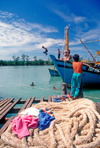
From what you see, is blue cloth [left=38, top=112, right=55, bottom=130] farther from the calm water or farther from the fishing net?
the calm water

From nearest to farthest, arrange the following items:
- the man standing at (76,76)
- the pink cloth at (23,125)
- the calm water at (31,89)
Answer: the pink cloth at (23,125) < the man standing at (76,76) < the calm water at (31,89)

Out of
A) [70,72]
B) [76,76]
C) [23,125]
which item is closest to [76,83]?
[76,76]

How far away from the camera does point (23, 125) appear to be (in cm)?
257

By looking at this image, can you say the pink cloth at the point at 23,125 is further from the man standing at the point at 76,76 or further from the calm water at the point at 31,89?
the calm water at the point at 31,89

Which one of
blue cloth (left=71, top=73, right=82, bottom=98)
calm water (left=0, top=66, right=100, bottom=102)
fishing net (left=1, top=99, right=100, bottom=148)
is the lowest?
calm water (left=0, top=66, right=100, bottom=102)

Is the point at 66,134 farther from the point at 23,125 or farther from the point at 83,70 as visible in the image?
the point at 83,70

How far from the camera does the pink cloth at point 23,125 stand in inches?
93.8

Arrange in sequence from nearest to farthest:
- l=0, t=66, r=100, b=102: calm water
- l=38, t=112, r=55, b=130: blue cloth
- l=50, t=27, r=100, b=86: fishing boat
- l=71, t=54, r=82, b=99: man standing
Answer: l=38, t=112, r=55, b=130: blue cloth
l=71, t=54, r=82, b=99: man standing
l=0, t=66, r=100, b=102: calm water
l=50, t=27, r=100, b=86: fishing boat

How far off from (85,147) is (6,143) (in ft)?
4.95

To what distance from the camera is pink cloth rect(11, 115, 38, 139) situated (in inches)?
93.8

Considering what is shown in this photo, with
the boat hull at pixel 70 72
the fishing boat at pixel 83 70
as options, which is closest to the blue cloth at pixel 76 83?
the fishing boat at pixel 83 70

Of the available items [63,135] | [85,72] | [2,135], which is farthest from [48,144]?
[85,72]

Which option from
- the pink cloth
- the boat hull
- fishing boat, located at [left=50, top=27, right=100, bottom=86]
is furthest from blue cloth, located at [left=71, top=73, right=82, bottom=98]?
the boat hull

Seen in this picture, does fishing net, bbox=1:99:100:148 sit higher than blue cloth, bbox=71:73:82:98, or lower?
lower
